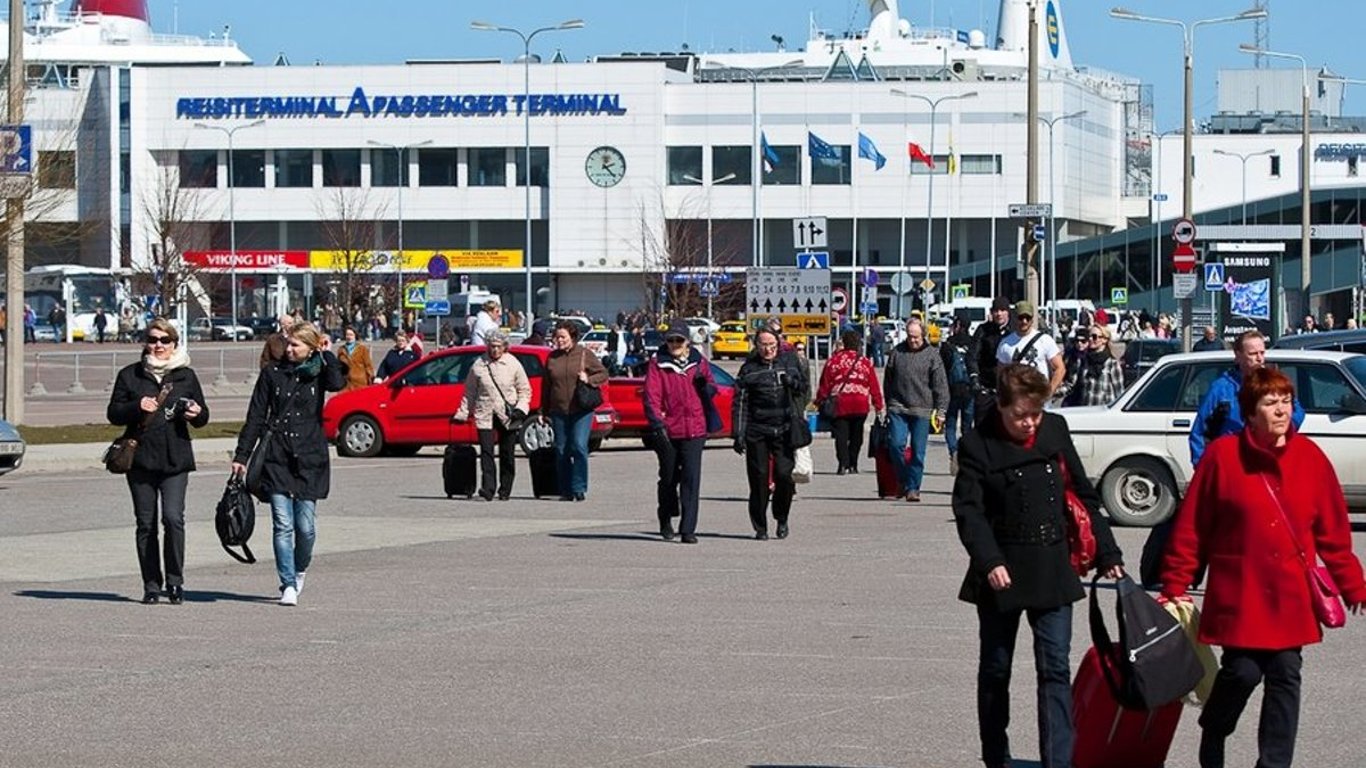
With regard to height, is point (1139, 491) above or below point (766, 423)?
below

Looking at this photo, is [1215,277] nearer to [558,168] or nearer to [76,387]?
[76,387]

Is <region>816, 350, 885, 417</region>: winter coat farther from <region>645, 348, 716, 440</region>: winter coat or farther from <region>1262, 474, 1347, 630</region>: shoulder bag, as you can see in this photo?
<region>1262, 474, 1347, 630</region>: shoulder bag

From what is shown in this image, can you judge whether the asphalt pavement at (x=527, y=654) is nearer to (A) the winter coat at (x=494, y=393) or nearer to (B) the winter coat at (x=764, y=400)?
(B) the winter coat at (x=764, y=400)

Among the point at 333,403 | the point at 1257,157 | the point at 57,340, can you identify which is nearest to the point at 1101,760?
the point at 333,403

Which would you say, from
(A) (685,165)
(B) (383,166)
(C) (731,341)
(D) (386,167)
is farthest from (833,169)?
(C) (731,341)

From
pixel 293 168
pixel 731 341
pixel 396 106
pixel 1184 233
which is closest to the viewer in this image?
pixel 1184 233

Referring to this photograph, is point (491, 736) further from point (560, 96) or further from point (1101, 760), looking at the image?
point (560, 96)

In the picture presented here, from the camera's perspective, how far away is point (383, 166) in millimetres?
115938

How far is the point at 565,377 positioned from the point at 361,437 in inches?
328

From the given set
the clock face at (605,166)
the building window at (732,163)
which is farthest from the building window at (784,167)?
the clock face at (605,166)

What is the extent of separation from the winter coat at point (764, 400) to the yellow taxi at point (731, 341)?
200ft

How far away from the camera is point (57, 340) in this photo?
93688mm

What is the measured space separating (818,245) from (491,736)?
27080 mm

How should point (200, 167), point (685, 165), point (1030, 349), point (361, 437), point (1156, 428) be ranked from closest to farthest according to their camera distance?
1. point (1156, 428)
2. point (1030, 349)
3. point (361, 437)
4. point (685, 165)
5. point (200, 167)
